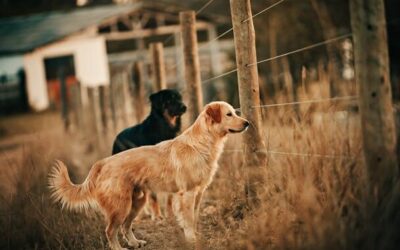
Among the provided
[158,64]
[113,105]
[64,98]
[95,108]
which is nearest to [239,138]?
[158,64]

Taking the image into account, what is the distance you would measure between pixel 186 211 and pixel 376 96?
2.31 m

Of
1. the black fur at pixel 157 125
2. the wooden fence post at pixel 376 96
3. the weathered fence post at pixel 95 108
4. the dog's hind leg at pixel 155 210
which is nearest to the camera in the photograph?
the wooden fence post at pixel 376 96

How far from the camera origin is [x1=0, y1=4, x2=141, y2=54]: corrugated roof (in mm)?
27594

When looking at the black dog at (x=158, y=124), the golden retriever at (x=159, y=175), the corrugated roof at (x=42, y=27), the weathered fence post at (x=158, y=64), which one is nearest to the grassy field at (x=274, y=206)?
the golden retriever at (x=159, y=175)

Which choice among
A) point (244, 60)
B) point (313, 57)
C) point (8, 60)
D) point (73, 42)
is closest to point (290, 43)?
point (313, 57)

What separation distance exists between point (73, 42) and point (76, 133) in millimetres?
16375

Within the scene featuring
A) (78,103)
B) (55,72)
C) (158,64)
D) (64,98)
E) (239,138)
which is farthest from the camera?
(55,72)

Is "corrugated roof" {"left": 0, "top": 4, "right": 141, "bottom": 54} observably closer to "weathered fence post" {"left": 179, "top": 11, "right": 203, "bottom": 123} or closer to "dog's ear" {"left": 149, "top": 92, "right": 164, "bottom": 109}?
"dog's ear" {"left": 149, "top": 92, "right": 164, "bottom": 109}

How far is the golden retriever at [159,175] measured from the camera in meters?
4.82

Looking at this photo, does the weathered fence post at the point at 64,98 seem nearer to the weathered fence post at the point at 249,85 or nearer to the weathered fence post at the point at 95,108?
the weathered fence post at the point at 95,108

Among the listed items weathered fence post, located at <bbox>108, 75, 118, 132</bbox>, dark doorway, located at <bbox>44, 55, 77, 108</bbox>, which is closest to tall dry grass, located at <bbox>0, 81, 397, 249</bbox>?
weathered fence post, located at <bbox>108, 75, 118, 132</bbox>

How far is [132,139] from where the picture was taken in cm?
691

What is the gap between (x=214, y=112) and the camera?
502cm

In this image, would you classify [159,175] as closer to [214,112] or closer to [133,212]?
[133,212]
